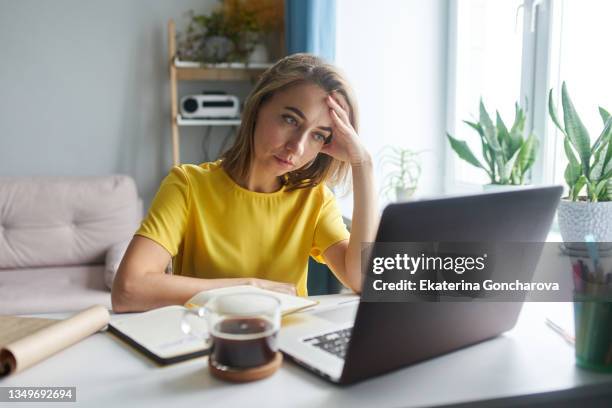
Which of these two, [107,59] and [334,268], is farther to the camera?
[107,59]

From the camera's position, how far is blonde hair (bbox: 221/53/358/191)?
128 centimetres

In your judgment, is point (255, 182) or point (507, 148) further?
point (507, 148)

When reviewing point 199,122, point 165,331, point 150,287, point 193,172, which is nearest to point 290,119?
point 193,172

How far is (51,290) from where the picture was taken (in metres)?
2.32

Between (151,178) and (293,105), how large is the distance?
7.07ft

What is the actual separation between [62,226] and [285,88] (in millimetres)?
1841

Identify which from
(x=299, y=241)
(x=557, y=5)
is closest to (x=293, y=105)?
(x=299, y=241)

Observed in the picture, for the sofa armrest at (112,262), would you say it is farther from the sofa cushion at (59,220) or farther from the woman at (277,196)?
the woman at (277,196)

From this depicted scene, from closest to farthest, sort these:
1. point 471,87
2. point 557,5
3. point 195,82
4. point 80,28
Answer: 1. point 557,5
2. point 471,87
3. point 80,28
4. point 195,82

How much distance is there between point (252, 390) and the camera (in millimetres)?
684

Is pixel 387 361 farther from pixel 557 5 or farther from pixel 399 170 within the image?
pixel 399 170

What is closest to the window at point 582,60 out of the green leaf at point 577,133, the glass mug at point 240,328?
the green leaf at point 577,133

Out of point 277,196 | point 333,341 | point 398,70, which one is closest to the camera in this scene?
point 333,341

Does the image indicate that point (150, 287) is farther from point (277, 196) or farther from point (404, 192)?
point (404, 192)
